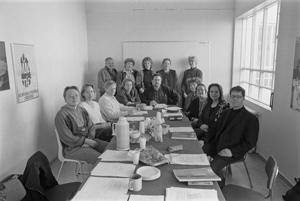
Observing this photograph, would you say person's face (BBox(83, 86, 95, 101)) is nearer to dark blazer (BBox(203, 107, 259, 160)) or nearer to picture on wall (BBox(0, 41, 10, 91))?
picture on wall (BBox(0, 41, 10, 91))

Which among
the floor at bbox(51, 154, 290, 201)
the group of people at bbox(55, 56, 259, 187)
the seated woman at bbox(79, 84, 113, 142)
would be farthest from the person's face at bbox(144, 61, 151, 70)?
the floor at bbox(51, 154, 290, 201)

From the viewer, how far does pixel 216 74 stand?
520cm

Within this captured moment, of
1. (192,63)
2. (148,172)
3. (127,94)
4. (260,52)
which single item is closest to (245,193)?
(148,172)

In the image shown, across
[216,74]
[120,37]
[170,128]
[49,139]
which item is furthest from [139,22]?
[170,128]

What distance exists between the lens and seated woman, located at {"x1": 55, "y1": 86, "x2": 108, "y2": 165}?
2.35m

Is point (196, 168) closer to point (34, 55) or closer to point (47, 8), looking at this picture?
Result: point (34, 55)

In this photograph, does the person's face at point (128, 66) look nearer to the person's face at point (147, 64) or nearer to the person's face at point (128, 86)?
the person's face at point (147, 64)

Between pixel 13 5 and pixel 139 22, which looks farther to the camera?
pixel 139 22

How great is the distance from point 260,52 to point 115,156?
3.40 metres

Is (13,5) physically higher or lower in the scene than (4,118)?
higher

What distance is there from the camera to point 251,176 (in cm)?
290

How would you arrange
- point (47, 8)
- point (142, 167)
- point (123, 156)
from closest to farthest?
1. point (142, 167)
2. point (123, 156)
3. point (47, 8)

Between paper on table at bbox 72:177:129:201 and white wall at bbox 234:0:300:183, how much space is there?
6.67 feet

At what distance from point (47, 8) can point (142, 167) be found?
2775 mm
